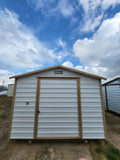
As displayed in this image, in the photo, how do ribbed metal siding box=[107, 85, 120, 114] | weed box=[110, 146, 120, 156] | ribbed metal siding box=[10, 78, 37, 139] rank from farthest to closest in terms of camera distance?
ribbed metal siding box=[107, 85, 120, 114], ribbed metal siding box=[10, 78, 37, 139], weed box=[110, 146, 120, 156]

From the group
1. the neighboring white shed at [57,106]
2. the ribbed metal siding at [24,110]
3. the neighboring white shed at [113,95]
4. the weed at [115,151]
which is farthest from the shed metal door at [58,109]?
the neighboring white shed at [113,95]

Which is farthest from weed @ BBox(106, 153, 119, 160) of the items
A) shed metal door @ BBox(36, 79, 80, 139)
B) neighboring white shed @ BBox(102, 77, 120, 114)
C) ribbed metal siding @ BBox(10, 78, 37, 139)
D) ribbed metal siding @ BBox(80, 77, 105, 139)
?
neighboring white shed @ BBox(102, 77, 120, 114)

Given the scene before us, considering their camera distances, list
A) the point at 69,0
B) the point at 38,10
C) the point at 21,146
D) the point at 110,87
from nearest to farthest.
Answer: the point at 21,146 → the point at 69,0 → the point at 38,10 → the point at 110,87

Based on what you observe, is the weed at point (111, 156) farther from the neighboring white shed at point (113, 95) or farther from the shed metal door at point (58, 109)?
the neighboring white shed at point (113, 95)

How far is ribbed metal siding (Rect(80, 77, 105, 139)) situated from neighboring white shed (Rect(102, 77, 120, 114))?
467 cm

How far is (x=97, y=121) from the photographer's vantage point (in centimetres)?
264

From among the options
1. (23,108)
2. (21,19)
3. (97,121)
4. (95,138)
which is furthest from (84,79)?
(21,19)

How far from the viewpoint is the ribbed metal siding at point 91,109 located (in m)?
2.59

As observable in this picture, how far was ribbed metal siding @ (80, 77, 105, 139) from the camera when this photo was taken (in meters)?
2.59

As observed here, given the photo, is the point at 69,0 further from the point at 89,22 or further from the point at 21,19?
the point at 21,19

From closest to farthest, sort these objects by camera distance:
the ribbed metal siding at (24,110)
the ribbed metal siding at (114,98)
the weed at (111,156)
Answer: the weed at (111,156) → the ribbed metal siding at (24,110) → the ribbed metal siding at (114,98)

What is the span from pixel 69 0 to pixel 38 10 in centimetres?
232

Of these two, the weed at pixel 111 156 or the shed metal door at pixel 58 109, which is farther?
the shed metal door at pixel 58 109

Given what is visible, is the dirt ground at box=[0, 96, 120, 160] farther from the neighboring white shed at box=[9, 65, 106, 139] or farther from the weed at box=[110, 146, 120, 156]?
the neighboring white shed at box=[9, 65, 106, 139]
